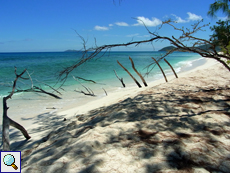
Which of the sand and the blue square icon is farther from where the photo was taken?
the blue square icon

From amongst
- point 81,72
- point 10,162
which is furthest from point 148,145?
point 81,72

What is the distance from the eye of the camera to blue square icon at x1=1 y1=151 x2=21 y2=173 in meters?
2.15

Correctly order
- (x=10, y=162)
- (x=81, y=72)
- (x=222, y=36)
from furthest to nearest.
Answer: (x=81, y=72), (x=222, y=36), (x=10, y=162)

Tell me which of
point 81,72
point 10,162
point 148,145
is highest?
point 148,145

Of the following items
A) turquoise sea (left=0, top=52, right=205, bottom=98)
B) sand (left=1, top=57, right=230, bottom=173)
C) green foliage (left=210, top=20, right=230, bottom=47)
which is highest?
green foliage (left=210, top=20, right=230, bottom=47)

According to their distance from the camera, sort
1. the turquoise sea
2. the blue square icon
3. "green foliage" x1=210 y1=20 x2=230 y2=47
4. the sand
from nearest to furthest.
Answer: the sand → the blue square icon → "green foliage" x1=210 y1=20 x2=230 y2=47 → the turquoise sea

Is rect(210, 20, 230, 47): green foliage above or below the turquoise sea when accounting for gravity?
above

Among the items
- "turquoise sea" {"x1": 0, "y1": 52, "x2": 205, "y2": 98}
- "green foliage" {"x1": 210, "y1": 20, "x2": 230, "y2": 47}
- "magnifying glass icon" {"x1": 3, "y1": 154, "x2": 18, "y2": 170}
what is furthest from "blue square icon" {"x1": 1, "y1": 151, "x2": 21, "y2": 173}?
"green foliage" {"x1": 210, "y1": 20, "x2": 230, "y2": 47}

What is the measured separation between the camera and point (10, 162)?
2299 millimetres

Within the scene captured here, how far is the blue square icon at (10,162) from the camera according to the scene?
2150mm

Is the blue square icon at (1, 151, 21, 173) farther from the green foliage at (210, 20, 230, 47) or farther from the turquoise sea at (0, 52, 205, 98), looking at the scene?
the green foliage at (210, 20, 230, 47)

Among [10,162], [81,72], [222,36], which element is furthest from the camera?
[81,72]

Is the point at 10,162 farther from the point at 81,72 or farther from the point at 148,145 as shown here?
the point at 81,72

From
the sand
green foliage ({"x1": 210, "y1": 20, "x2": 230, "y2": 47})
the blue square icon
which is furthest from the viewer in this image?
green foliage ({"x1": 210, "y1": 20, "x2": 230, "y2": 47})
